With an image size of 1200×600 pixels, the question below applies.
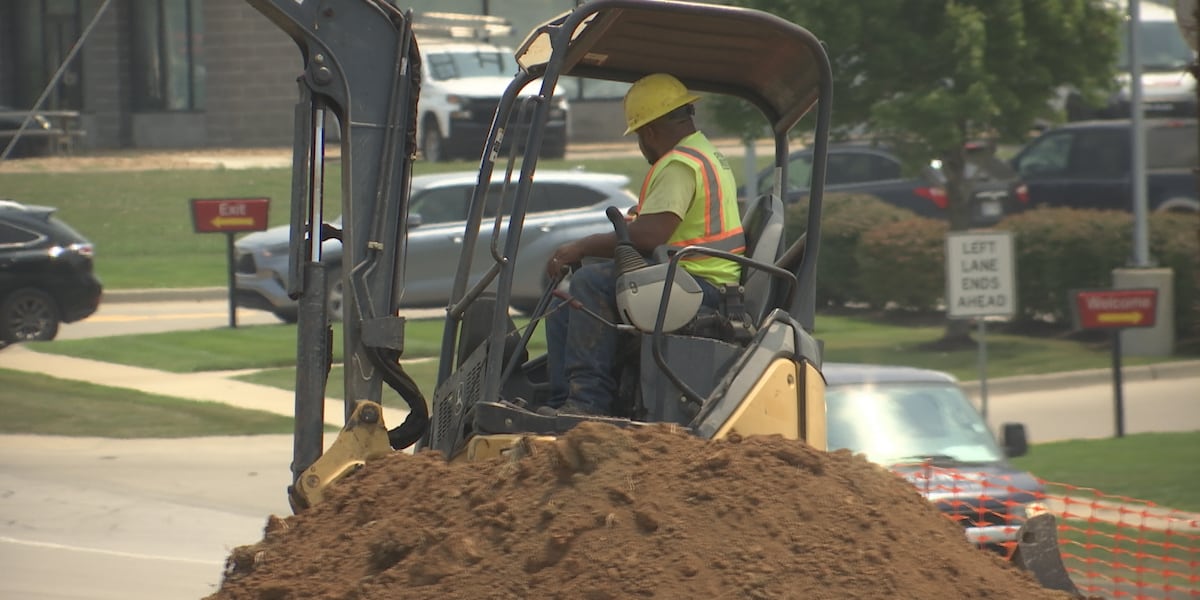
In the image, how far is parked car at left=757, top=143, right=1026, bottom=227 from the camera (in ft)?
75.2

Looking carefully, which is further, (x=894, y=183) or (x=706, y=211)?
(x=894, y=183)

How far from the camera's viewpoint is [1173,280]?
1938 centimetres

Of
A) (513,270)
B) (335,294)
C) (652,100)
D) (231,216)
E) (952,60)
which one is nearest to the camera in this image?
(513,270)

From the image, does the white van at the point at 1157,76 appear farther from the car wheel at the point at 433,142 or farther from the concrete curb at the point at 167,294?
the concrete curb at the point at 167,294

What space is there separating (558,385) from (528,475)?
977 mm

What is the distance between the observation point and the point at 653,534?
5043 millimetres

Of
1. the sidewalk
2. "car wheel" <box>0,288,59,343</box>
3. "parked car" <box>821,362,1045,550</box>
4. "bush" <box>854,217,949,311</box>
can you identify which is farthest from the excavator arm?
"bush" <box>854,217,949,311</box>

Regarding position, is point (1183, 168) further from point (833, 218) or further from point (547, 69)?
point (547, 69)

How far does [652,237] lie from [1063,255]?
49.5ft

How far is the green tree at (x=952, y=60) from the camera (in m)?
17.7

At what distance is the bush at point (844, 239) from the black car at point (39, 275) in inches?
337

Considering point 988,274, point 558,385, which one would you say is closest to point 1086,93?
point 988,274

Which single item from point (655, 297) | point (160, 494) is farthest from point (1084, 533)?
point (160, 494)

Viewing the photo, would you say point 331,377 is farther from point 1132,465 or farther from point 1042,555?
point 1042,555
